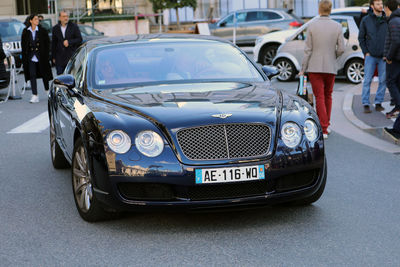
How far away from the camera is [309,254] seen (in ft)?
15.6

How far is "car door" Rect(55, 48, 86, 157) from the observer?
6.47 m

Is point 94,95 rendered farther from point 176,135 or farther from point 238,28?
point 238,28

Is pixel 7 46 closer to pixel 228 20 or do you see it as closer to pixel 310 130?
pixel 228 20

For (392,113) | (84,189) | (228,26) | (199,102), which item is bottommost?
(392,113)

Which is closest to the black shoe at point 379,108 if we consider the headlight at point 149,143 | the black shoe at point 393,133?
the black shoe at point 393,133

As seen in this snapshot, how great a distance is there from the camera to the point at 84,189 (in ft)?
19.2

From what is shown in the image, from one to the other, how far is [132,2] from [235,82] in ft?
135

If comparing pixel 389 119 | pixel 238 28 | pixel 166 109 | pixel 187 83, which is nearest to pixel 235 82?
pixel 187 83

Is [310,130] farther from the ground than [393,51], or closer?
closer

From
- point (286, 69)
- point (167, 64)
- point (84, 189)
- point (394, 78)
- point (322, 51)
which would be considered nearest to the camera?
point (84, 189)

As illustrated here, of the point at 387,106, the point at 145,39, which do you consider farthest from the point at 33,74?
the point at 145,39

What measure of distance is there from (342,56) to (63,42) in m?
6.65

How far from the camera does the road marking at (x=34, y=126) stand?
11352 mm

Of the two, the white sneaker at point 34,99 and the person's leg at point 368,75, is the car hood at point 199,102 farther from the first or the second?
the white sneaker at point 34,99
